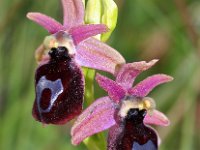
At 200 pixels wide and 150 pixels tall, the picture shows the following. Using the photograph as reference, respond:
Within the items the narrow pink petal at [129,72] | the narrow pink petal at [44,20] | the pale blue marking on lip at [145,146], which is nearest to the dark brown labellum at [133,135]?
the pale blue marking on lip at [145,146]

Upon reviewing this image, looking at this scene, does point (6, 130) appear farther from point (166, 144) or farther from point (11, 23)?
point (166, 144)

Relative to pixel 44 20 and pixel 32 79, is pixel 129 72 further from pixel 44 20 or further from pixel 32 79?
pixel 32 79

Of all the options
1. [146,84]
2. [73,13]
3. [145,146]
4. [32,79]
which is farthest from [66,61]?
[32,79]

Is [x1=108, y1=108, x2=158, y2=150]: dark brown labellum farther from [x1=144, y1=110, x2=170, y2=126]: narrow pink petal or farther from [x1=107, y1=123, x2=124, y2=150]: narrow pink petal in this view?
[x1=144, y1=110, x2=170, y2=126]: narrow pink petal

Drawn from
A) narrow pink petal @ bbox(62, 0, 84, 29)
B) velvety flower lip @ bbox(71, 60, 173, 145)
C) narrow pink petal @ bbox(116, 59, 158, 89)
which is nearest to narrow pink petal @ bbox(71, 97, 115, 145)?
velvety flower lip @ bbox(71, 60, 173, 145)

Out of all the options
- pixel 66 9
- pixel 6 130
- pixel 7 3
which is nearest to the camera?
pixel 66 9

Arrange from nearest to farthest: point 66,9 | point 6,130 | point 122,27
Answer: point 66,9
point 6,130
point 122,27

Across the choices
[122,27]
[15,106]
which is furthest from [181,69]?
[15,106]
